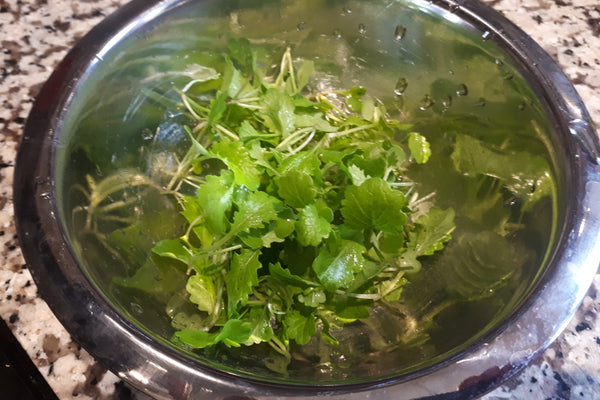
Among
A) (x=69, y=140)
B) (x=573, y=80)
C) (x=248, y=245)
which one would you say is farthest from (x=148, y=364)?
(x=573, y=80)

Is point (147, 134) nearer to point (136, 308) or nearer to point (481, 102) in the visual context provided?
point (136, 308)

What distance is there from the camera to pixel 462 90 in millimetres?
730

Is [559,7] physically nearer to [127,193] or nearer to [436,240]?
[436,240]

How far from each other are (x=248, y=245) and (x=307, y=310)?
0.34 feet

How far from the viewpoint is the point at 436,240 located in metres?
0.62

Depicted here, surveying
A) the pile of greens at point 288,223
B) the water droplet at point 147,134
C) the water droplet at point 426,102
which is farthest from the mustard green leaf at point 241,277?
the water droplet at point 426,102

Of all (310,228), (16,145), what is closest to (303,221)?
(310,228)

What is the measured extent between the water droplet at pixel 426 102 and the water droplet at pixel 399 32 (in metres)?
0.10

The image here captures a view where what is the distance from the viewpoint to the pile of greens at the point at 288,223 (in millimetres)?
540

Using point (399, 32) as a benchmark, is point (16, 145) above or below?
below

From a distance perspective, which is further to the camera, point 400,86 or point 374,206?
point 400,86

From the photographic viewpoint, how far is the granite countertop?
21.6 inches

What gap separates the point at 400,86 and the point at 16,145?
0.61 metres

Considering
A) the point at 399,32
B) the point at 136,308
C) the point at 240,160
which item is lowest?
the point at 136,308
